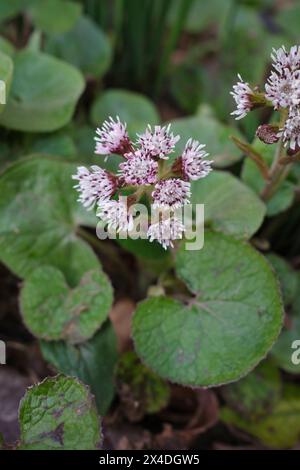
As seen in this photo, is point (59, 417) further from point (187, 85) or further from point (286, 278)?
point (187, 85)

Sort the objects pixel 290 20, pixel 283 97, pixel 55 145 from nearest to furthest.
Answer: pixel 283 97 < pixel 55 145 < pixel 290 20

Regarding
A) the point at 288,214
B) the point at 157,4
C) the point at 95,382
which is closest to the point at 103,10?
the point at 157,4

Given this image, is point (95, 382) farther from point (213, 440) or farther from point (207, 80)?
point (207, 80)

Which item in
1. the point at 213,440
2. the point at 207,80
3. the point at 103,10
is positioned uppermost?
the point at 103,10

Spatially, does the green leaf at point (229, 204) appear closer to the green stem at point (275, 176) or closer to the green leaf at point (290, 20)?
the green stem at point (275, 176)

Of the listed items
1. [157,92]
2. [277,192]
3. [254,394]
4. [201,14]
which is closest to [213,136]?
[277,192]
